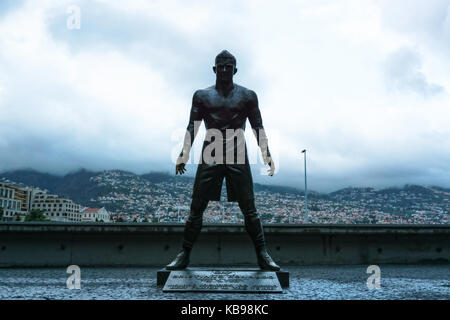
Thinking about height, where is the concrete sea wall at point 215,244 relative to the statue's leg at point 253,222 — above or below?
below

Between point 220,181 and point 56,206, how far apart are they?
174400mm

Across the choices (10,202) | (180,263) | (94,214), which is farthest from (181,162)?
(94,214)

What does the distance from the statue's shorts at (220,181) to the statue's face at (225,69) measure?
4.80 ft

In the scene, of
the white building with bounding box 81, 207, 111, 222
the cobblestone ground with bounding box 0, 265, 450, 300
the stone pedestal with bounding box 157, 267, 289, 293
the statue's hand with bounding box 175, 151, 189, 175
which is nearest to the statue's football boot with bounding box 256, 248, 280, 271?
the stone pedestal with bounding box 157, 267, 289, 293

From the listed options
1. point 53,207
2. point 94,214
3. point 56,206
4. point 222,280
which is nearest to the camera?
point 222,280

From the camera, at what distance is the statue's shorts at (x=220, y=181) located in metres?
5.68

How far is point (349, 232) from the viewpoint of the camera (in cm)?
998

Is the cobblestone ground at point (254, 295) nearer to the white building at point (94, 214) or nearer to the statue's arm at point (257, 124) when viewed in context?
the statue's arm at point (257, 124)

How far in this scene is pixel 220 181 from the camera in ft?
18.9

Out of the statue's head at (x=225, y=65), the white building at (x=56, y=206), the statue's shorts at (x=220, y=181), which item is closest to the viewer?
the statue's shorts at (x=220, y=181)

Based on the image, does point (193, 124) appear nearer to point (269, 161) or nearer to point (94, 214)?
point (269, 161)

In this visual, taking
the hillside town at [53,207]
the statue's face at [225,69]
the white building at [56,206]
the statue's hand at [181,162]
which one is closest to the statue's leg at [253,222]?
the statue's hand at [181,162]

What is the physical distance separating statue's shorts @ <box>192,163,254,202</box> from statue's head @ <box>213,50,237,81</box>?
→ 4.88 feet
